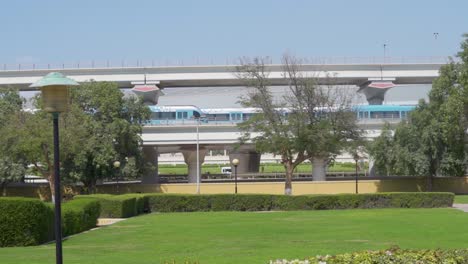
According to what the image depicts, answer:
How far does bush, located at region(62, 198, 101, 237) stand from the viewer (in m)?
24.6

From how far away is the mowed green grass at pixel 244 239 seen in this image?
16578mm

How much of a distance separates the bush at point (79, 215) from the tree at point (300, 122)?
2112cm

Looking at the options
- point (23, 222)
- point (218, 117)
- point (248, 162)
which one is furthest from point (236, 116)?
point (23, 222)

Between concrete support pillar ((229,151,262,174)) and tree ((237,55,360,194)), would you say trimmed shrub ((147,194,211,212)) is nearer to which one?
tree ((237,55,360,194))

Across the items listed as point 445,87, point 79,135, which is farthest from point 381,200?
point 79,135

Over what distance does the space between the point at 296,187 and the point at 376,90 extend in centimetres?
1539

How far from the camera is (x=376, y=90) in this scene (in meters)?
68.9

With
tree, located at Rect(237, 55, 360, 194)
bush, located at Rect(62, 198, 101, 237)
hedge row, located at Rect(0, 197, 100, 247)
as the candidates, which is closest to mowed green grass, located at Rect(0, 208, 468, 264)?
bush, located at Rect(62, 198, 101, 237)

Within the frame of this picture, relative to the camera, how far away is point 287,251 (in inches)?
677

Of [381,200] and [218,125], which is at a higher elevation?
[218,125]

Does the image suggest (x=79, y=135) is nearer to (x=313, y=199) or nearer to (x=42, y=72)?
(x=313, y=199)

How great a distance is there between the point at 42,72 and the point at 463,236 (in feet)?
173

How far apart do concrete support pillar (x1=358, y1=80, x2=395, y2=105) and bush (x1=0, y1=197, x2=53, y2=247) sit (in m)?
50.6

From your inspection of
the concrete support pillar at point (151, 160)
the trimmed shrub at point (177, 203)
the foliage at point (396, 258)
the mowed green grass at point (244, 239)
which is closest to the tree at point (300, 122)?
the trimmed shrub at point (177, 203)
